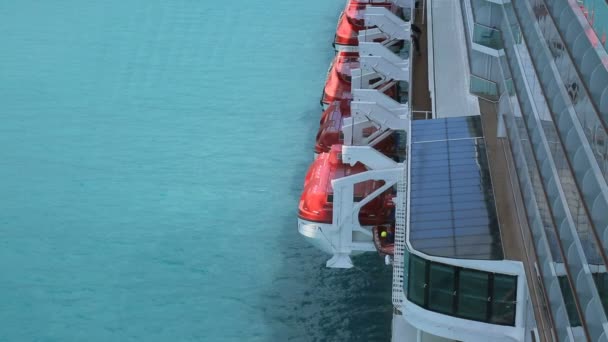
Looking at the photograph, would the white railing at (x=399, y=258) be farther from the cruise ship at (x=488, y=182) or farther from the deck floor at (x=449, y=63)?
the deck floor at (x=449, y=63)

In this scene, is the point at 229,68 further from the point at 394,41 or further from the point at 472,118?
the point at 472,118

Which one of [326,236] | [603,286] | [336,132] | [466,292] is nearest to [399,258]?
[466,292]

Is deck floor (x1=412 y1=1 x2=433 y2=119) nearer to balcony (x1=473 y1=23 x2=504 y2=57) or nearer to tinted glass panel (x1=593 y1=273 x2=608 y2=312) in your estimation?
balcony (x1=473 y1=23 x2=504 y2=57)

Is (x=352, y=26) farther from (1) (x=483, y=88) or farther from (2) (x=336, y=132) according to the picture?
(1) (x=483, y=88)

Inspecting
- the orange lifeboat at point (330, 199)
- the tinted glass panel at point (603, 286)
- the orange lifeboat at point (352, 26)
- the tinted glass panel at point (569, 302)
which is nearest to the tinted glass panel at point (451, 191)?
the tinted glass panel at point (569, 302)

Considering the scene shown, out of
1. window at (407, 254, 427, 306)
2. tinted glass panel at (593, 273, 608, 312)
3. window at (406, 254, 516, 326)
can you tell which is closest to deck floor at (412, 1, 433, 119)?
window at (407, 254, 427, 306)

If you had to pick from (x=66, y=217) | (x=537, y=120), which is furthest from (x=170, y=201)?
(x=537, y=120)
